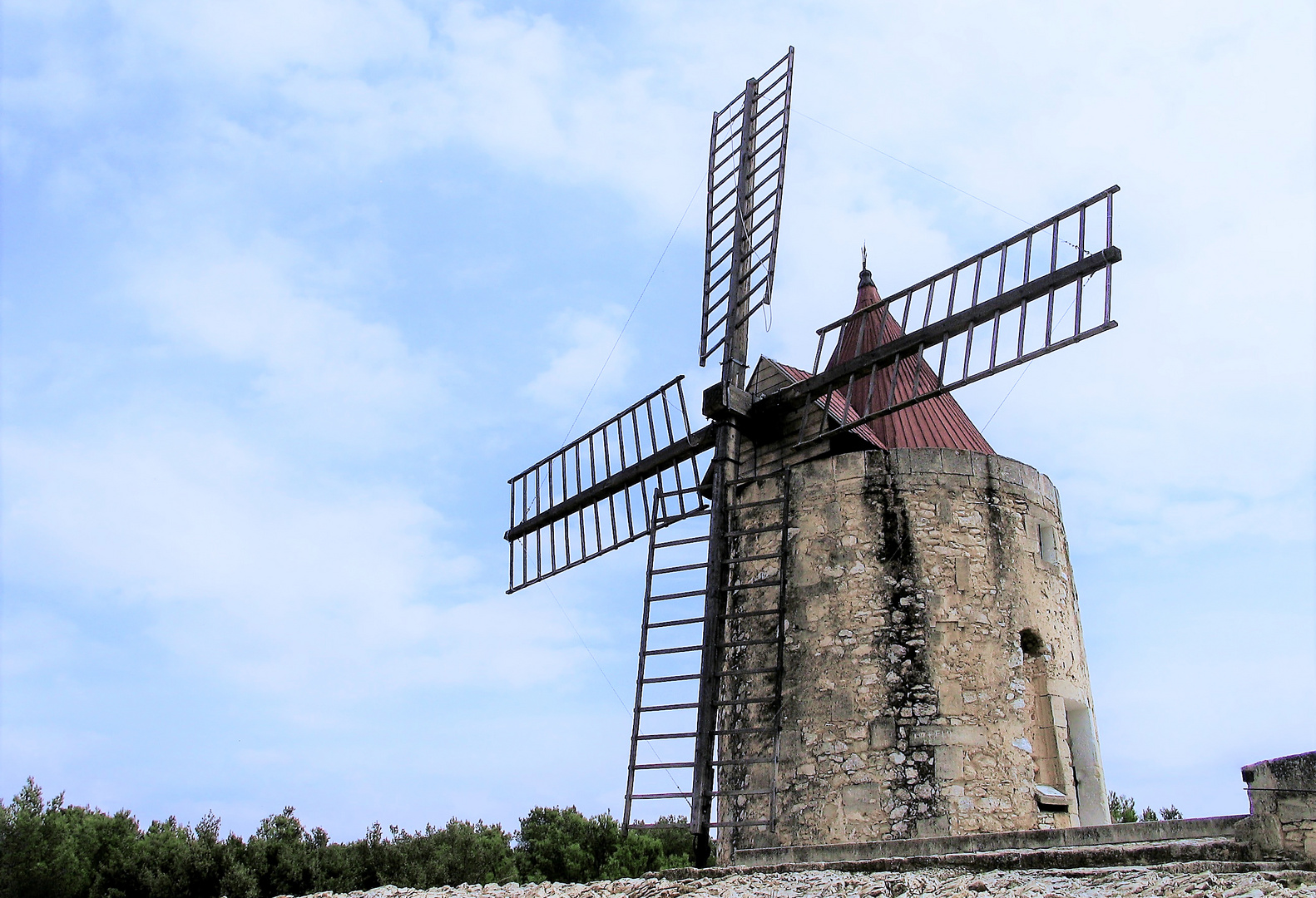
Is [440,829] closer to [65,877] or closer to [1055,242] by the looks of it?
[65,877]

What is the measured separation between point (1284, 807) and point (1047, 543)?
418 centimetres

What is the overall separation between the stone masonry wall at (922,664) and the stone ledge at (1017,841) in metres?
1.15

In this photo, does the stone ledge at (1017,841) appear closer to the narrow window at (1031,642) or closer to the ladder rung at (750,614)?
the ladder rung at (750,614)

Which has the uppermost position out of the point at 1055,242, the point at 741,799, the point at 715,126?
the point at 715,126

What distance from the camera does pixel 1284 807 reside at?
15.5 ft

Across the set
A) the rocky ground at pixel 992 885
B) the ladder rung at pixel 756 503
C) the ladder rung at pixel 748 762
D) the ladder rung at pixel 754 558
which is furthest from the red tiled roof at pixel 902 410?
the rocky ground at pixel 992 885

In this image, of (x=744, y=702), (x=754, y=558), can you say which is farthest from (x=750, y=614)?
(x=744, y=702)

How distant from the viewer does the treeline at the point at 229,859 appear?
51.9 feet

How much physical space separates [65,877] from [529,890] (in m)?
12.5

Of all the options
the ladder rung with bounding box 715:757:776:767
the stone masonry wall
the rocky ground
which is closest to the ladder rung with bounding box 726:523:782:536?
the stone masonry wall

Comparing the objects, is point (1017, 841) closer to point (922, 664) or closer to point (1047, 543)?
point (922, 664)

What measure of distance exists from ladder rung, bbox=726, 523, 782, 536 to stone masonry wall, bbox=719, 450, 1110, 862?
0.57ft

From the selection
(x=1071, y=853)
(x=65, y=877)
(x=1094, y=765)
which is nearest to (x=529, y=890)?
(x=1071, y=853)

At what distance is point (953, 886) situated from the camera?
4906 millimetres
